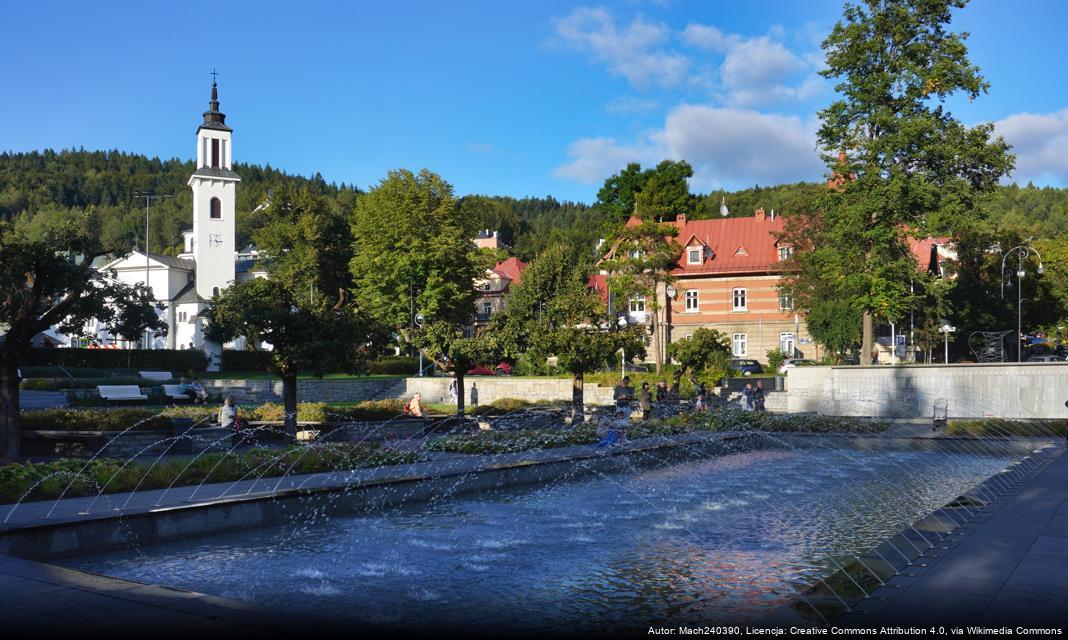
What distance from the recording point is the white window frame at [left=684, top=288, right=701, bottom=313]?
67625 mm

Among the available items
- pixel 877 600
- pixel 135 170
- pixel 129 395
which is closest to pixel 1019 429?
pixel 877 600

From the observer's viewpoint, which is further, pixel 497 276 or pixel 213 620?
pixel 497 276

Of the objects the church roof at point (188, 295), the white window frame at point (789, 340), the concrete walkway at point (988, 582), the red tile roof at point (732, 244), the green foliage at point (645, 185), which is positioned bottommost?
the concrete walkway at point (988, 582)

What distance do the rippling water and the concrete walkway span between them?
126 centimetres

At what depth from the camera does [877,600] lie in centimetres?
691

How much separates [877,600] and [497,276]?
Result: 291 ft

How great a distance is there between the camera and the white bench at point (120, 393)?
3244cm

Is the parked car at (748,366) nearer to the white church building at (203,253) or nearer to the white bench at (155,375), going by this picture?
the white bench at (155,375)

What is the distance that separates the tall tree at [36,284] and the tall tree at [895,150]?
32.1 m

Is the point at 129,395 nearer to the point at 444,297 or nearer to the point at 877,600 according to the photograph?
the point at 444,297

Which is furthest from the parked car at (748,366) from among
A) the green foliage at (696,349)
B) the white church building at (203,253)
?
the white church building at (203,253)

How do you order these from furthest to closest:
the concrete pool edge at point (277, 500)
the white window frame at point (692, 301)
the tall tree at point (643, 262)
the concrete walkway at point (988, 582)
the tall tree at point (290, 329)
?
the white window frame at point (692, 301) < the tall tree at point (643, 262) < the tall tree at point (290, 329) < the concrete pool edge at point (277, 500) < the concrete walkway at point (988, 582)

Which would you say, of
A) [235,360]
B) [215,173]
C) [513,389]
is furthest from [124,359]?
[215,173]

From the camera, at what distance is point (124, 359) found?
53406 millimetres
